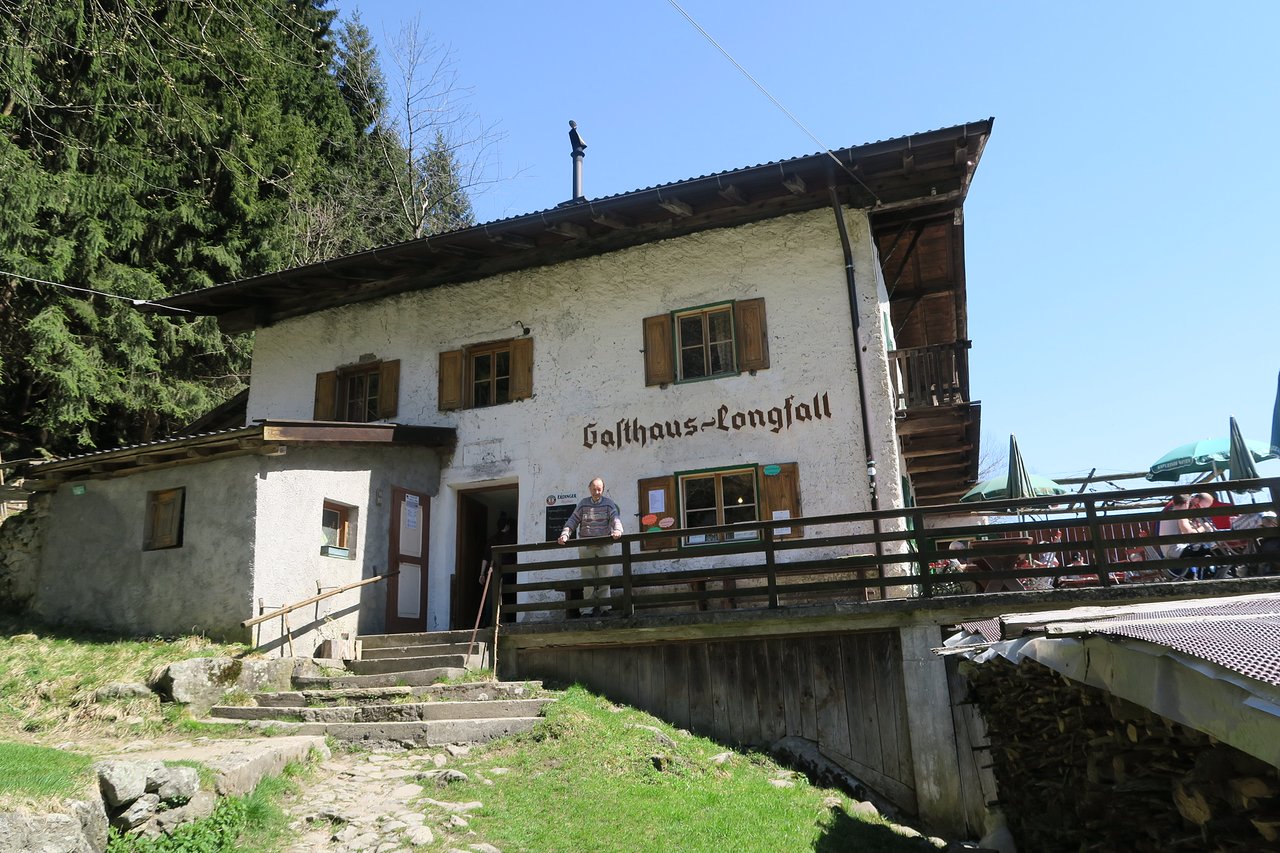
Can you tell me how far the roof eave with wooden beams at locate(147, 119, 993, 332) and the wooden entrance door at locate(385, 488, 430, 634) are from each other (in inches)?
141

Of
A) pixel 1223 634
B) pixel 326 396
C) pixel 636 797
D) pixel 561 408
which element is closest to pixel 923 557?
pixel 636 797

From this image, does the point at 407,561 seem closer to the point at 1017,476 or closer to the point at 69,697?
the point at 69,697

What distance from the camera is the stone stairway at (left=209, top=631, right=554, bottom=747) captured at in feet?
28.5

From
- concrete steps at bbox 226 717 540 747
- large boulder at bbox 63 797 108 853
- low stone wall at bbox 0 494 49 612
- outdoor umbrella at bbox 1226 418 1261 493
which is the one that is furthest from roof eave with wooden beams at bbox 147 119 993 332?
large boulder at bbox 63 797 108 853

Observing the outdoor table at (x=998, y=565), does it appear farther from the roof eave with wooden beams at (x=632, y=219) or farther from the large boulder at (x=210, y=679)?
the large boulder at (x=210, y=679)

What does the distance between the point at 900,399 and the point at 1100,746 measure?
8377mm

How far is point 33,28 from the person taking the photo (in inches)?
275

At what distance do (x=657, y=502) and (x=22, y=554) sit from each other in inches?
349

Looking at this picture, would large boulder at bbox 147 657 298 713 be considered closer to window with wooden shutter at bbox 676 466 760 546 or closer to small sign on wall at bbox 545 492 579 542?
small sign on wall at bbox 545 492 579 542

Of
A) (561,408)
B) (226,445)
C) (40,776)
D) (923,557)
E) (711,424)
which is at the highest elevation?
(561,408)

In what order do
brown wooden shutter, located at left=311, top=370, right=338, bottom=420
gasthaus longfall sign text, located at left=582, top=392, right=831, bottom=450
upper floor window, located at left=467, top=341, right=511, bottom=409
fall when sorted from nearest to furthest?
1. gasthaus longfall sign text, located at left=582, top=392, right=831, bottom=450
2. upper floor window, located at left=467, top=341, right=511, bottom=409
3. brown wooden shutter, located at left=311, top=370, right=338, bottom=420

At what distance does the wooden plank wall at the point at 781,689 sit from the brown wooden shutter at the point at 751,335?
3.77 m

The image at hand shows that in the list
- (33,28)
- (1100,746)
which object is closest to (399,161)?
(33,28)

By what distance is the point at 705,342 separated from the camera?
12828 mm
